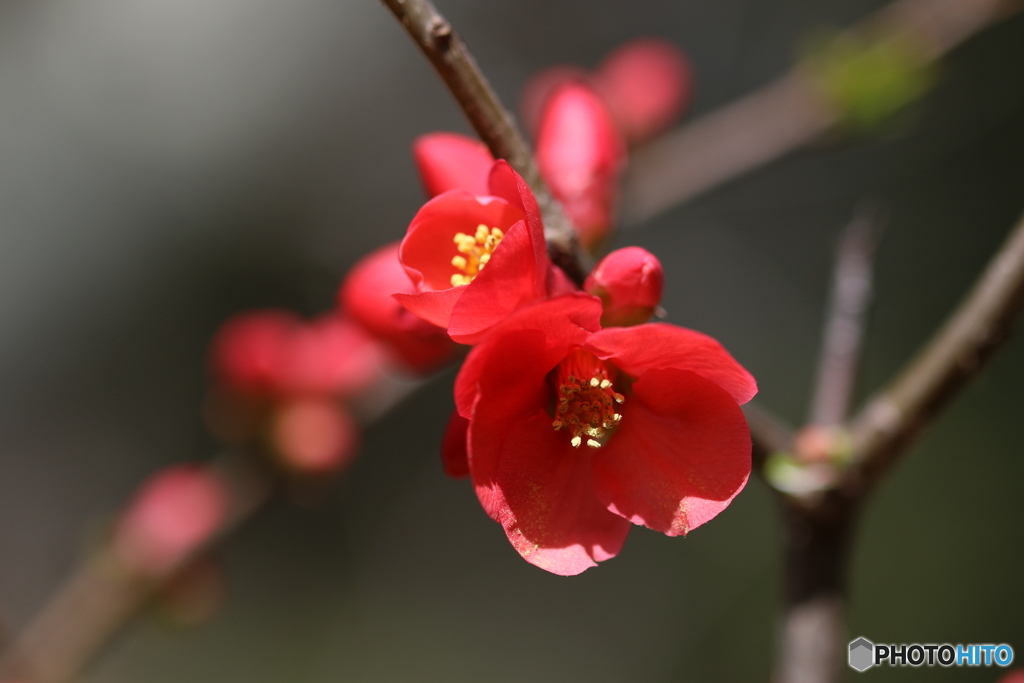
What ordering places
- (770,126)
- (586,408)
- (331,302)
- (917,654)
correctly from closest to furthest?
(586,408) → (917,654) → (770,126) → (331,302)

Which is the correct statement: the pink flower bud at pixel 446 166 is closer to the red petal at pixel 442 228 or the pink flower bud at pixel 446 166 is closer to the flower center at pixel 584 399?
the red petal at pixel 442 228

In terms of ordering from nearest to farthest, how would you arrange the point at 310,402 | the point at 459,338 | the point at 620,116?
the point at 459,338 → the point at 310,402 → the point at 620,116

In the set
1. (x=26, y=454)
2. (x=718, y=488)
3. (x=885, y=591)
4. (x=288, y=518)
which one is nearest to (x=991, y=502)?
(x=885, y=591)

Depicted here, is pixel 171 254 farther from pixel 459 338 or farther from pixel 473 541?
pixel 459 338

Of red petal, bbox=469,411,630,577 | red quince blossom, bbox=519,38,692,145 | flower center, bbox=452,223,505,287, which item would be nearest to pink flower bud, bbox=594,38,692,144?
red quince blossom, bbox=519,38,692,145

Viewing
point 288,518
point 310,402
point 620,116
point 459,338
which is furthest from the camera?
point 288,518

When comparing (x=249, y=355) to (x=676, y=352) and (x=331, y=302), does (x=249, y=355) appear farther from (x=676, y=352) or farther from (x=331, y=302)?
(x=331, y=302)

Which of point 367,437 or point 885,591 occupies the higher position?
point 367,437

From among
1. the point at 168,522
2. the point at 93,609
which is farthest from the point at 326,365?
the point at 93,609
